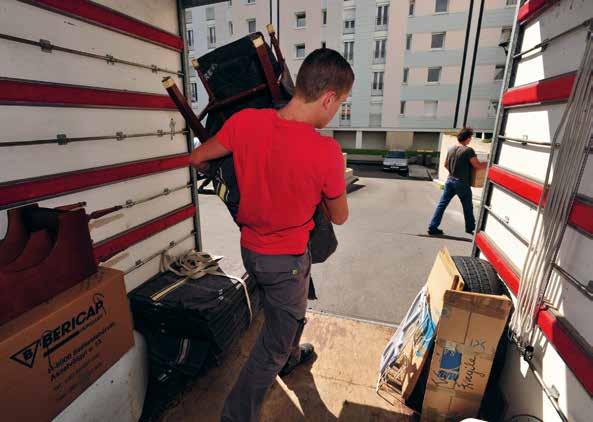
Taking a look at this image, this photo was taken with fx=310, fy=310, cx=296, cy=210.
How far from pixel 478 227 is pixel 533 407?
165cm

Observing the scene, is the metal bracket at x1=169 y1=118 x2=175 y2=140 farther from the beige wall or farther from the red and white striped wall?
the beige wall

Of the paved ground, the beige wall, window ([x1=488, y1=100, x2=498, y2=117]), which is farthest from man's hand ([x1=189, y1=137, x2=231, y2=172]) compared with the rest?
the beige wall

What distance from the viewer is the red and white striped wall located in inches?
60.7


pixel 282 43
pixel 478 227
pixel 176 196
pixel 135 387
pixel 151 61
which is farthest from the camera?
pixel 282 43

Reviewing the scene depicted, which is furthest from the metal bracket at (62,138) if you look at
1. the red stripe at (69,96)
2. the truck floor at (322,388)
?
the truck floor at (322,388)

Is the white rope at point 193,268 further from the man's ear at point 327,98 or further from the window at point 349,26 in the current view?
the window at point 349,26

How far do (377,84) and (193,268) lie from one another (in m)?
24.2

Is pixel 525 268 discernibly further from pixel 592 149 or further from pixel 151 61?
pixel 151 61

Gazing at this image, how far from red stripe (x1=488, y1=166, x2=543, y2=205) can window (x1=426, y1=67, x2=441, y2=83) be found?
23.2 metres

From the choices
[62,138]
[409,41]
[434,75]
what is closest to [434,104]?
[434,75]

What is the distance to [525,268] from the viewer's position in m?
1.99

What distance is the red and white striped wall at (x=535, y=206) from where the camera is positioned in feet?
5.06

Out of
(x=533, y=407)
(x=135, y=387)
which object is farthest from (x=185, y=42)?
(x=533, y=407)

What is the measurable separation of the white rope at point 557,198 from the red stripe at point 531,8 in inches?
28.4
